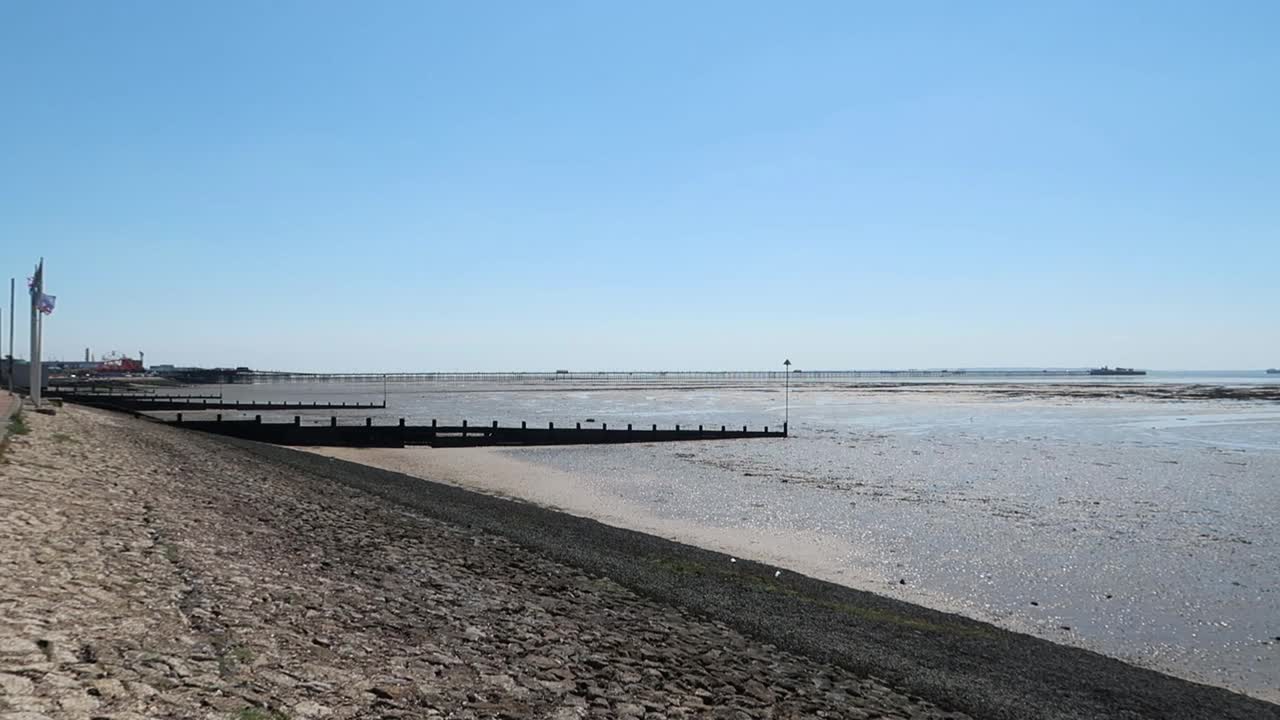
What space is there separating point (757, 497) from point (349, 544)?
1496 centimetres

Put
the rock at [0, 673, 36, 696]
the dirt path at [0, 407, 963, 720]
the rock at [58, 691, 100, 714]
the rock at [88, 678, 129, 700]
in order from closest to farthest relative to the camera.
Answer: the rock at [58, 691, 100, 714] < the rock at [0, 673, 36, 696] < the rock at [88, 678, 129, 700] < the dirt path at [0, 407, 963, 720]

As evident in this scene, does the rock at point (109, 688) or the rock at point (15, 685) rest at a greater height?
the rock at point (15, 685)

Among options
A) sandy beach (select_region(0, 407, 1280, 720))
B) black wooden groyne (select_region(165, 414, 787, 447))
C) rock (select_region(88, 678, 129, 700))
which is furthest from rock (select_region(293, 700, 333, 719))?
black wooden groyne (select_region(165, 414, 787, 447))

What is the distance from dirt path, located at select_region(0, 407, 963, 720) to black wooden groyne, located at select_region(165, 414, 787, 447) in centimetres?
2614

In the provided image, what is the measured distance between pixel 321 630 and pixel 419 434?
1377 inches

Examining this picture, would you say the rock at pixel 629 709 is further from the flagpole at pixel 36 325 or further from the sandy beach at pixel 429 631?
the flagpole at pixel 36 325

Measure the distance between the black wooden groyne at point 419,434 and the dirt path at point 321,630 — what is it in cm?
2614

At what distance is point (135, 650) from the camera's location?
21.5ft

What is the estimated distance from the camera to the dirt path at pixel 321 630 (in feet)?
20.4

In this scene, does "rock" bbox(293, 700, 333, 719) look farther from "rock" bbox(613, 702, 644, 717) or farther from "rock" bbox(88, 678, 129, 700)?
"rock" bbox(613, 702, 644, 717)

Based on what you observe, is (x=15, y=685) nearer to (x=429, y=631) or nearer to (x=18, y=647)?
(x=18, y=647)

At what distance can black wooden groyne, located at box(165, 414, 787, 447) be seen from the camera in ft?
128

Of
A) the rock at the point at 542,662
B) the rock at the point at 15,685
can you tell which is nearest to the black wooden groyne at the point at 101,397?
the rock at the point at 542,662

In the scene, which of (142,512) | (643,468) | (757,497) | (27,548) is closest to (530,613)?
(27,548)
